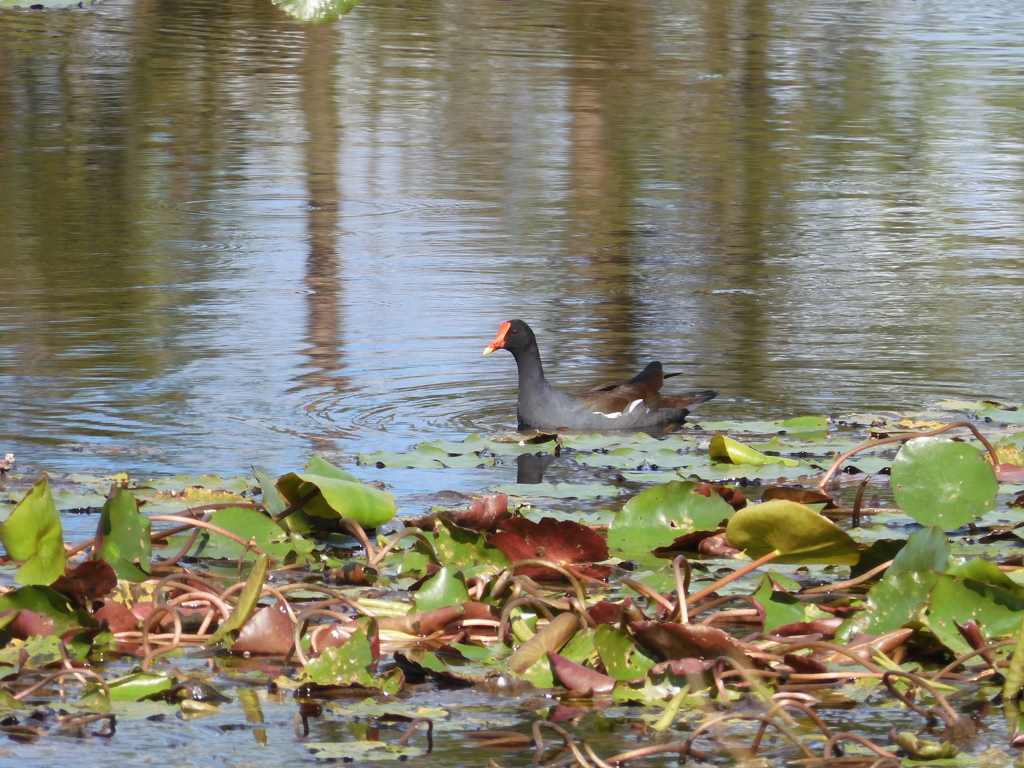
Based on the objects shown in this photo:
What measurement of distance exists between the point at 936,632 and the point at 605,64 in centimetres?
2071

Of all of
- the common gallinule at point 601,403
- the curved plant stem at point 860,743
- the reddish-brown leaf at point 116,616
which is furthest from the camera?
the common gallinule at point 601,403

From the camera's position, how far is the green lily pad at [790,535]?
4.40 m

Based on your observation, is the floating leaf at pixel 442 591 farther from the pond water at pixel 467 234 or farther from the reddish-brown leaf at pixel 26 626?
the pond water at pixel 467 234

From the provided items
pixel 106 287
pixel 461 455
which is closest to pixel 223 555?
pixel 461 455

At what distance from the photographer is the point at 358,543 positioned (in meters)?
5.46

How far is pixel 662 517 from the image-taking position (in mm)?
5125

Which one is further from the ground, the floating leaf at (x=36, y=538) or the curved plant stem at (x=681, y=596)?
the floating leaf at (x=36, y=538)

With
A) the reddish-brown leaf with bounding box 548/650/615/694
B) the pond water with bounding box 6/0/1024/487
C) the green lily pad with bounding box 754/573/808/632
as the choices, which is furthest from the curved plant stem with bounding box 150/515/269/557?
the pond water with bounding box 6/0/1024/487

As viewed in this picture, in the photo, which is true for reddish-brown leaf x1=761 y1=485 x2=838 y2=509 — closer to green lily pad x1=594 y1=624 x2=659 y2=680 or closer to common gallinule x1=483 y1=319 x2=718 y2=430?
green lily pad x1=594 y1=624 x2=659 y2=680

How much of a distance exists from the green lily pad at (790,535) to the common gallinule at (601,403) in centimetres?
360

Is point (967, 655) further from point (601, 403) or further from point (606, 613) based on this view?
point (601, 403)

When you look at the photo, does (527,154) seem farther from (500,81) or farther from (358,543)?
(358,543)

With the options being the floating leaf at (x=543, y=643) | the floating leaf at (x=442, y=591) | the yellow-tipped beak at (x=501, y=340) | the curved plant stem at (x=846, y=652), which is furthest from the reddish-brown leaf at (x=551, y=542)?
the yellow-tipped beak at (x=501, y=340)

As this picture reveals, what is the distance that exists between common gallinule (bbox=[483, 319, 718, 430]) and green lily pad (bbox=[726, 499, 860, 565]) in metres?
3.60
